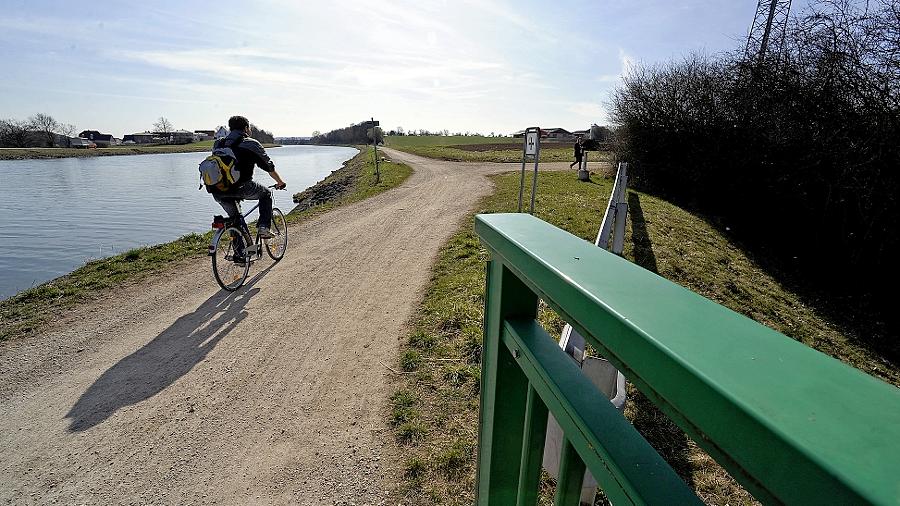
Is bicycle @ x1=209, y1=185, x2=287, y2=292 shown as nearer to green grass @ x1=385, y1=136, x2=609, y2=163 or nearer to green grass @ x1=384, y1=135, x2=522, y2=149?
green grass @ x1=385, y1=136, x2=609, y2=163

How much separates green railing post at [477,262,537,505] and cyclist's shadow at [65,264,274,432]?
136 inches

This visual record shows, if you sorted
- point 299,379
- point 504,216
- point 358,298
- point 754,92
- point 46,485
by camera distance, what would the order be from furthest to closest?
point 754,92 < point 358,298 < point 299,379 < point 46,485 < point 504,216

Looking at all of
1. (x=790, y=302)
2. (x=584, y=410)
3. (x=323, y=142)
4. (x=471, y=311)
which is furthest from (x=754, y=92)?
(x=323, y=142)

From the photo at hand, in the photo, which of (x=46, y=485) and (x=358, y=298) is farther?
(x=358, y=298)

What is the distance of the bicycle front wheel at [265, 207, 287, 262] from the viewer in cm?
690

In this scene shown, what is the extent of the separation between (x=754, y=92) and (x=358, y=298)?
1422cm

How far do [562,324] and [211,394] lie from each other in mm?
3462

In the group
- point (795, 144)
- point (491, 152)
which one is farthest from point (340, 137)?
point (795, 144)

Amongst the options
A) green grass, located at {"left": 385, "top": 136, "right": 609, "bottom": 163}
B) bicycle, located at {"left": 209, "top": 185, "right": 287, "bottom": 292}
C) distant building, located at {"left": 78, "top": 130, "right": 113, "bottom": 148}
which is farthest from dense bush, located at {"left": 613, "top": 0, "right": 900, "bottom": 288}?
distant building, located at {"left": 78, "top": 130, "right": 113, "bottom": 148}

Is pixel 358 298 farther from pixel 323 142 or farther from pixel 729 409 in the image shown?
pixel 323 142

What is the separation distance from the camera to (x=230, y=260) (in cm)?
591

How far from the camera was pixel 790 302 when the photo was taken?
27.7 feet

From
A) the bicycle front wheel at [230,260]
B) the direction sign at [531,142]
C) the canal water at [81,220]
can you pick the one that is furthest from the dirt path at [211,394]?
the canal water at [81,220]

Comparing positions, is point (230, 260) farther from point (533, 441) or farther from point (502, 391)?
point (533, 441)
